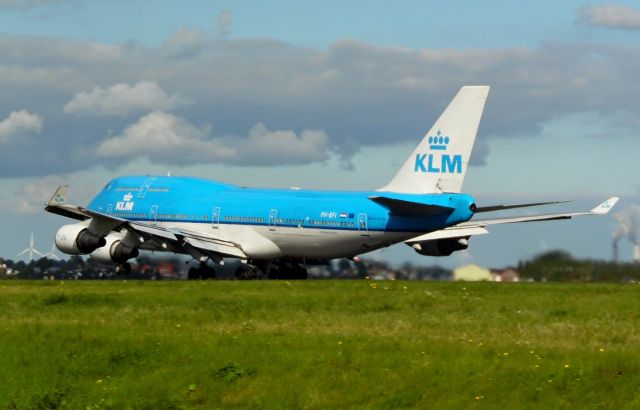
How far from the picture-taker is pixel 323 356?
28062 millimetres

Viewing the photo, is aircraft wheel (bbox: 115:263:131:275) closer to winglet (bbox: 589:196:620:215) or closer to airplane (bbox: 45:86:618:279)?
airplane (bbox: 45:86:618:279)

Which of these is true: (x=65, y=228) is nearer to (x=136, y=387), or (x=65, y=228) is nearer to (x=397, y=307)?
(x=397, y=307)

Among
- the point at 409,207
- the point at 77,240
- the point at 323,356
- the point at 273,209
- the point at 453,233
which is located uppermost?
the point at 273,209

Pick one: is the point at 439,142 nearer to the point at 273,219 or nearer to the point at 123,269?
the point at 273,219

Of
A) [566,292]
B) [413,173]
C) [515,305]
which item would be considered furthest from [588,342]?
[413,173]

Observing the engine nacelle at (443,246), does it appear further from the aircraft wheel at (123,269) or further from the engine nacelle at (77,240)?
the engine nacelle at (77,240)

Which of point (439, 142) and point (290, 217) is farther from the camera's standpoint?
point (290, 217)

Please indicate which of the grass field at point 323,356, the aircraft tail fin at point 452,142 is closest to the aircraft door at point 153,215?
the aircraft tail fin at point 452,142

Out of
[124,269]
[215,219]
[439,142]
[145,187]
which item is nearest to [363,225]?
[439,142]

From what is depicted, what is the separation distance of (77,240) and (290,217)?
11806mm

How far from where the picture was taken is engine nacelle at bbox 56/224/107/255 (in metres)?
67.2

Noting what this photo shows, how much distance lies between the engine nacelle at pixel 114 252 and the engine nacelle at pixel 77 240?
50 cm

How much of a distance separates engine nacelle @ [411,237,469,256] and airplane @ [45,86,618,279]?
76 mm

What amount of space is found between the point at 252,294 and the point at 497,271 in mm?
16715
